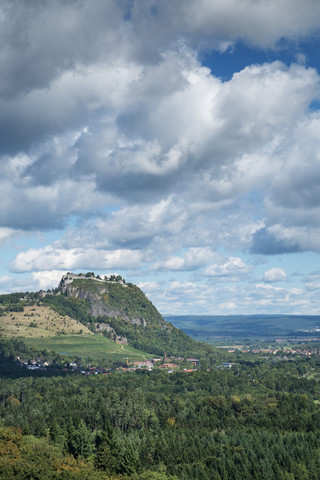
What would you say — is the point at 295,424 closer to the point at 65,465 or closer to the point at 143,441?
the point at 143,441

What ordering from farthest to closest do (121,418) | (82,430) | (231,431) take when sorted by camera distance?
1. (121,418)
2. (231,431)
3. (82,430)

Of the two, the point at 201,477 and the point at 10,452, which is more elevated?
the point at 10,452

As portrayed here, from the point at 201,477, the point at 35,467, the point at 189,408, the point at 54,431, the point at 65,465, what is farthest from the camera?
the point at 189,408

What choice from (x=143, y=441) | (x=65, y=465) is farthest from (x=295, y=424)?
(x=65, y=465)

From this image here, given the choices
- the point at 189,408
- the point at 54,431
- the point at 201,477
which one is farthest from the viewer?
the point at 189,408

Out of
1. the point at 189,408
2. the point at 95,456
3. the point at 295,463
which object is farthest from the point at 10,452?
the point at 189,408

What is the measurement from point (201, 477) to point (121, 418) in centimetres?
6276

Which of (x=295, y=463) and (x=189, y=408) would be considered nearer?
(x=295, y=463)

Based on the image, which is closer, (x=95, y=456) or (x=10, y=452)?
(x=10, y=452)

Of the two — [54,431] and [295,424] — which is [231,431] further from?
[54,431]

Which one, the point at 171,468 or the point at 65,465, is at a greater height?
the point at 65,465

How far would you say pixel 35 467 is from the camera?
3698 inches

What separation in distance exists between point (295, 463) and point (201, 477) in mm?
27361

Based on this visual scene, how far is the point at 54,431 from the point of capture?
504 ft
